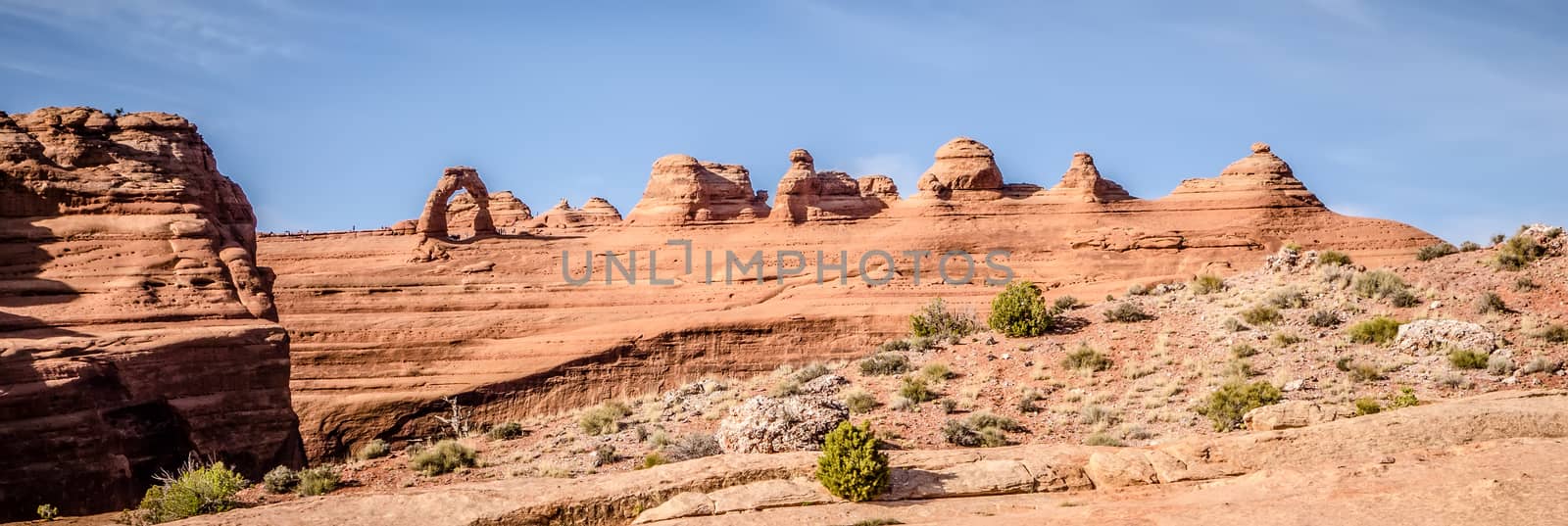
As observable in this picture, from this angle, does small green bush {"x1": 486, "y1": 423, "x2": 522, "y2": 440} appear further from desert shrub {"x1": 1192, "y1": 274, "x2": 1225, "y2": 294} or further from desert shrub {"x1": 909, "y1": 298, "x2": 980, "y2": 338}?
desert shrub {"x1": 1192, "y1": 274, "x2": 1225, "y2": 294}

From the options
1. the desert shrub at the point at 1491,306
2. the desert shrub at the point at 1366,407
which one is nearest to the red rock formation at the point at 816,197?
the desert shrub at the point at 1491,306

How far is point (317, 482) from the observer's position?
58.0 feet

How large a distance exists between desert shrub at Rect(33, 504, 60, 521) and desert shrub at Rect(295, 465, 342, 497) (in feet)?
10.6

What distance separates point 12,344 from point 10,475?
88.1 inches

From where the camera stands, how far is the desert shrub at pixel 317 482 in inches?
690

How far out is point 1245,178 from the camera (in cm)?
4525

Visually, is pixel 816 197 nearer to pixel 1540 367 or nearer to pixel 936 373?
pixel 936 373

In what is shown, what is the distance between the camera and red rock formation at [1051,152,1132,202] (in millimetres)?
46284

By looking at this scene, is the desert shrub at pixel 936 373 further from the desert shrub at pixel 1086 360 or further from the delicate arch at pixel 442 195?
the delicate arch at pixel 442 195

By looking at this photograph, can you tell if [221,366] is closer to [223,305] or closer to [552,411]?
[223,305]

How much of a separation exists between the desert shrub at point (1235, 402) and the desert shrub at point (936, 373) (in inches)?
203

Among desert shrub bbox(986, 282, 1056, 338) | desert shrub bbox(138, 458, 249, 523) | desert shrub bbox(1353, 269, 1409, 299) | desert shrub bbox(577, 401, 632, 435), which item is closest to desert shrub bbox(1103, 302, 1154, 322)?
desert shrub bbox(986, 282, 1056, 338)

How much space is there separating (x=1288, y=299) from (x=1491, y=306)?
3.96 metres

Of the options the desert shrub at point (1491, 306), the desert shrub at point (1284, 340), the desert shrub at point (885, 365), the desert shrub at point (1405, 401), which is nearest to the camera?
the desert shrub at point (1405, 401)
